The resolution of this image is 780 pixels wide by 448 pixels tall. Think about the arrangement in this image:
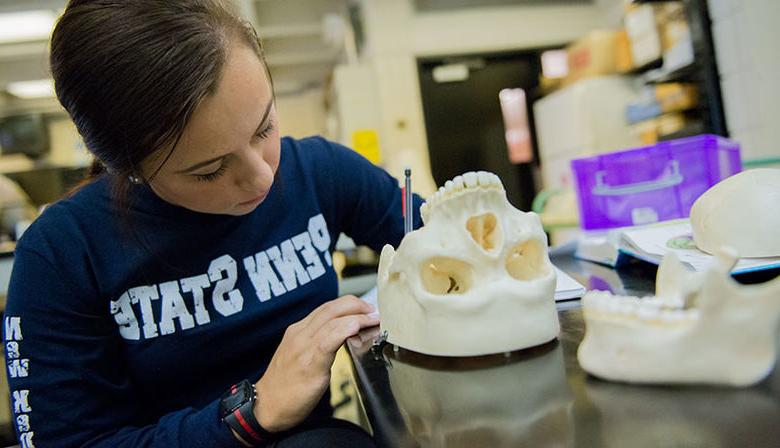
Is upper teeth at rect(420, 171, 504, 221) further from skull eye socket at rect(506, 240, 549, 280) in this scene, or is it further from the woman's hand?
the woman's hand

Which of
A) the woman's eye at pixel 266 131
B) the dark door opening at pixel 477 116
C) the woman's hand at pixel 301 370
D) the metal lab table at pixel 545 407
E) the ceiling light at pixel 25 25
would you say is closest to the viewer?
the metal lab table at pixel 545 407

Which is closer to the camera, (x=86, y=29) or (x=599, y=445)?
(x=599, y=445)

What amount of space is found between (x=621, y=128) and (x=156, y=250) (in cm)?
384

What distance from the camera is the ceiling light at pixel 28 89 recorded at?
4.75 m

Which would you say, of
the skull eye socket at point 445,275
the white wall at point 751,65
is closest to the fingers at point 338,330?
the skull eye socket at point 445,275

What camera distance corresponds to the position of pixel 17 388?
693mm

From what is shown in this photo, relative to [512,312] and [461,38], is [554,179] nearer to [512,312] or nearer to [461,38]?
[461,38]

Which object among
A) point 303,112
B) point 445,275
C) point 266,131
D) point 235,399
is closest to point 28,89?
point 303,112

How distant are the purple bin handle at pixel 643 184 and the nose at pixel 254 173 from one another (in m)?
0.75

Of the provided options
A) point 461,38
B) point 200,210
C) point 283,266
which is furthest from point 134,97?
point 461,38

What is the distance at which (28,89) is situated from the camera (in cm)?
494

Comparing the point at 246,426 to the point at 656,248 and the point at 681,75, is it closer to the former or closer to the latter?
the point at 656,248

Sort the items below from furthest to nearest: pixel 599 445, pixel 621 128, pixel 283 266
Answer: pixel 621 128 → pixel 283 266 → pixel 599 445

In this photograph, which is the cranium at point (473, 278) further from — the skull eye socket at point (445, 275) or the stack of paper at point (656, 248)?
the stack of paper at point (656, 248)
